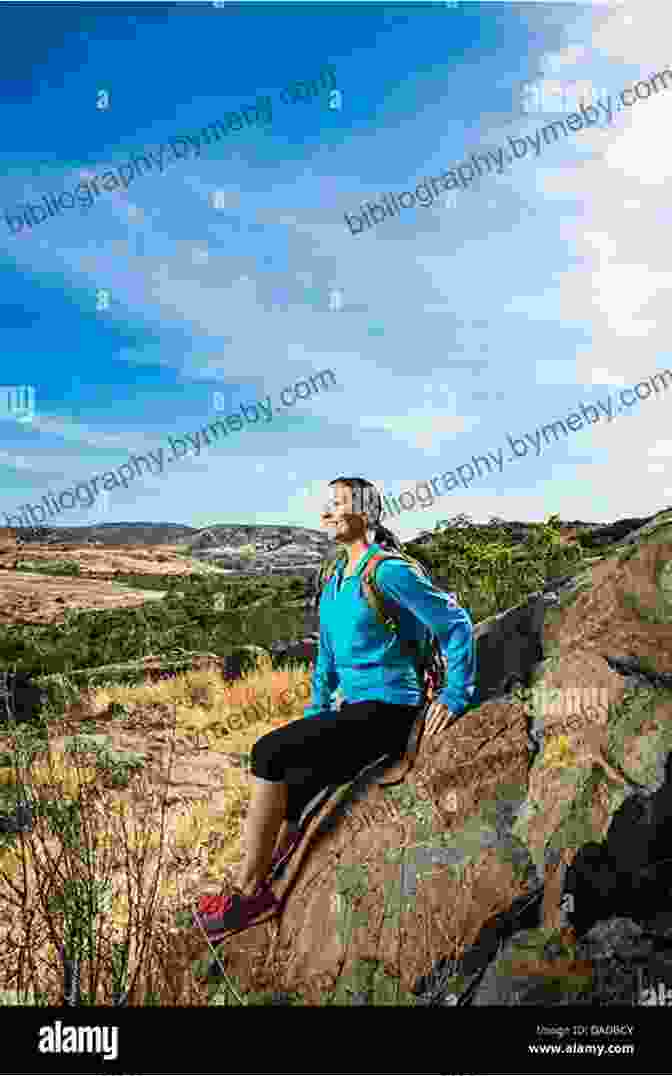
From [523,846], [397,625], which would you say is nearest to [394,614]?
[397,625]

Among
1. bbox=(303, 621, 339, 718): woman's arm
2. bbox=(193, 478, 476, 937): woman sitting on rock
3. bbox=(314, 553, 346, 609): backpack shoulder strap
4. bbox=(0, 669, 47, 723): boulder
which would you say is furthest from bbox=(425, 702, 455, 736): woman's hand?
bbox=(0, 669, 47, 723): boulder

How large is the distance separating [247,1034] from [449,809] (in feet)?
3.40

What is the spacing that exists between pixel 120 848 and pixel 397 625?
2605 mm

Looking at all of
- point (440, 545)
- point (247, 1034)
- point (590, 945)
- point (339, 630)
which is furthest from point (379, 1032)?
point (440, 545)

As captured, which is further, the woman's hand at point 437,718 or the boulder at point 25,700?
the boulder at point 25,700

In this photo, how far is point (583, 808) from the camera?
3215 mm

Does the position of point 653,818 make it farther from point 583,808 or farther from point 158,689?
point 158,689

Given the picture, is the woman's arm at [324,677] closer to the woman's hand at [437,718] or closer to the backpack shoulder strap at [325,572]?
the backpack shoulder strap at [325,572]

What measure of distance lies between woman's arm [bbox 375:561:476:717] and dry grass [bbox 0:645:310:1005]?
97 centimetres

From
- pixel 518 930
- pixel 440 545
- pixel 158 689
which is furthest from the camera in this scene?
pixel 440 545

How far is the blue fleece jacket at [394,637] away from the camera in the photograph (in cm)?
352

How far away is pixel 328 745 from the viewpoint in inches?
140

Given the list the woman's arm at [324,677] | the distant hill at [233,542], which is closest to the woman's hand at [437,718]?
the woman's arm at [324,677]

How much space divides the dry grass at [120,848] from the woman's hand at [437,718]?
39.8 inches
